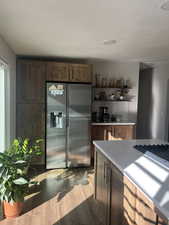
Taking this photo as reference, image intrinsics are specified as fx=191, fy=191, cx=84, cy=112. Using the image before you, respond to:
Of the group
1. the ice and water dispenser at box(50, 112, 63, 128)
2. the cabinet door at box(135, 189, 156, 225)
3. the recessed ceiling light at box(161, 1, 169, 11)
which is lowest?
the cabinet door at box(135, 189, 156, 225)

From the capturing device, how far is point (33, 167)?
4133 mm

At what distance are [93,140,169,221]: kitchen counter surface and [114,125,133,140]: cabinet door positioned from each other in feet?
7.11

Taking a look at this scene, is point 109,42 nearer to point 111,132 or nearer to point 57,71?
point 57,71

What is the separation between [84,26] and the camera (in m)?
2.40

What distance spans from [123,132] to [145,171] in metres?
2.95

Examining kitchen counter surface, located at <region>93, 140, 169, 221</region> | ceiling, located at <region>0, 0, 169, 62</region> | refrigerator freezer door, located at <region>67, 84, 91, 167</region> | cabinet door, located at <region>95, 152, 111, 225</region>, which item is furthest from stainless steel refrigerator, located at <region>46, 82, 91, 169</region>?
kitchen counter surface, located at <region>93, 140, 169, 221</region>

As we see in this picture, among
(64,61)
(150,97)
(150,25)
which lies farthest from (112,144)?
(150,97)

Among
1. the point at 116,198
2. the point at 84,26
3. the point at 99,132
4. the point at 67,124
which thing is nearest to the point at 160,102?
the point at 99,132

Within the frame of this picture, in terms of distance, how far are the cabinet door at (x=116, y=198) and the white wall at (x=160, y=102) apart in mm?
4086

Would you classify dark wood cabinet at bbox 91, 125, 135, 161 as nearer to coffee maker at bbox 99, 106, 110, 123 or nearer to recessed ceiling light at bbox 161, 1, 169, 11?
coffee maker at bbox 99, 106, 110, 123

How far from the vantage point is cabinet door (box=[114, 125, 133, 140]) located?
14.3ft

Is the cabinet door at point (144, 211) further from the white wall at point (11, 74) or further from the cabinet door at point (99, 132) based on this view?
the cabinet door at point (99, 132)

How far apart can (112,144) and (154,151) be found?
575 millimetres

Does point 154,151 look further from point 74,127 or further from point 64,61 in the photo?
point 64,61
